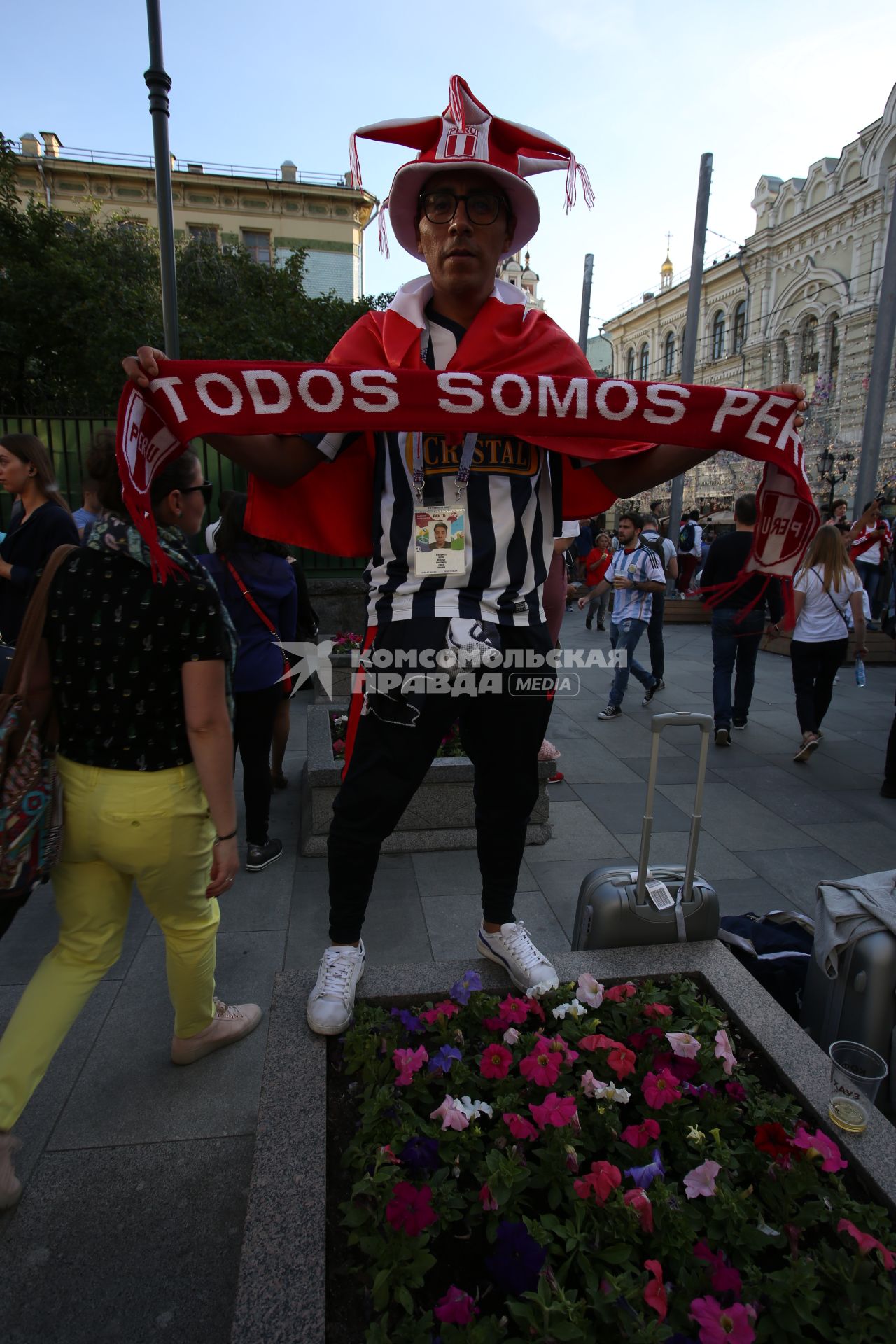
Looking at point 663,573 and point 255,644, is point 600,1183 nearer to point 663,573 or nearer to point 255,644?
point 255,644

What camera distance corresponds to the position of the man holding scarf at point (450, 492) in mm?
2006

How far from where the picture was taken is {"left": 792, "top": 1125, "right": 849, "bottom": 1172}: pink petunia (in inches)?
62.3

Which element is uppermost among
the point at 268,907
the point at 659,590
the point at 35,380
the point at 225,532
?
the point at 35,380

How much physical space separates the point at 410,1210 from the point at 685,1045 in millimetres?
828

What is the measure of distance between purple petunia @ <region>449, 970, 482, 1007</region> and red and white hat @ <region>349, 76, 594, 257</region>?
7.23 feet

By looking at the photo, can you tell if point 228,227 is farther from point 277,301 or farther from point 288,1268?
point 288,1268

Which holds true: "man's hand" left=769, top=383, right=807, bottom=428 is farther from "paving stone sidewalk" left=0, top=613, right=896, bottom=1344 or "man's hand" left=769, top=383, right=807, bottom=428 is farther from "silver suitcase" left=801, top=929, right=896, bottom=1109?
"paving stone sidewalk" left=0, top=613, right=896, bottom=1344

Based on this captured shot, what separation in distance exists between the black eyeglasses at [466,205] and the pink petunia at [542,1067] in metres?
2.24

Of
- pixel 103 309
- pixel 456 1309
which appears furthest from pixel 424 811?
pixel 103 309

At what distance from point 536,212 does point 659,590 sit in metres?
5.10

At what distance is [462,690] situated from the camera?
2061 mm

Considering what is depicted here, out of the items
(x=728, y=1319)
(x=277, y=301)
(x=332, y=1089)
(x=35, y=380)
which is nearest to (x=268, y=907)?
(x=332, y=1089)

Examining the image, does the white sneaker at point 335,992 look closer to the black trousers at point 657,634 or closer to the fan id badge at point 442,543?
the fan id badge at point 442,543

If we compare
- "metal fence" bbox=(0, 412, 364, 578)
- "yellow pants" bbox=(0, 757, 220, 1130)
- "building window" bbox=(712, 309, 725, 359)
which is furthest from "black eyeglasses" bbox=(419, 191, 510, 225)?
"building window" bbox=(712, 309, 725, 359)
